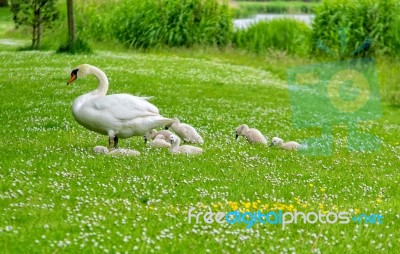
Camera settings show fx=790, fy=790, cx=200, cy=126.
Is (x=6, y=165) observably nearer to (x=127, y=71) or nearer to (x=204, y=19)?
(x=127, y=71)

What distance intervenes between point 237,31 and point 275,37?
2082mm

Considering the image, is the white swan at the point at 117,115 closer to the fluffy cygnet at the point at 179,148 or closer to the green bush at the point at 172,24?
the fluffy cygnet at the point at 179,148

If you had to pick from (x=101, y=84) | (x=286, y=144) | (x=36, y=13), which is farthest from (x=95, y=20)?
(x=101, y=84)

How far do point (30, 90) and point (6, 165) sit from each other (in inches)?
382

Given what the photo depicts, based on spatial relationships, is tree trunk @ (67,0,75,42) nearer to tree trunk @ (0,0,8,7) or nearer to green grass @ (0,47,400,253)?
green grass @ (0,47,400,253)

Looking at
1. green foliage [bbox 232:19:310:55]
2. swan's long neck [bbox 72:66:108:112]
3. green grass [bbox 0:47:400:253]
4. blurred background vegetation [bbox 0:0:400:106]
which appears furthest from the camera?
green foliage [bbox 232:19:310:55]

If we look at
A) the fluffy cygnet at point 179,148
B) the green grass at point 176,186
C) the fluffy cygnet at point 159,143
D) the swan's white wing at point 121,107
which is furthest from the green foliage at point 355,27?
the swan's white wing at point 121,107

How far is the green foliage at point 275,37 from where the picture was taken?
120 ft

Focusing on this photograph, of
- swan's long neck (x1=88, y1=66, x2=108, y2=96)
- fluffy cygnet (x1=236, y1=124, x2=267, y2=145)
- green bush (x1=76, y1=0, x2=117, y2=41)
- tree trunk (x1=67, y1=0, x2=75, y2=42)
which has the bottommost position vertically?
green bush (x1=76, y1=0, x2=117, y2=41)

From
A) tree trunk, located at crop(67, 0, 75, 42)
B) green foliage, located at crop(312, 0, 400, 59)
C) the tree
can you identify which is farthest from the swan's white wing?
green foliage, located at crop(312, 0, 400, 59)

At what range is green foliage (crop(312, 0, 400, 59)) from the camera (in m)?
34.1

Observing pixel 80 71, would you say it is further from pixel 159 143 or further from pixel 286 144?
pixel 286 144

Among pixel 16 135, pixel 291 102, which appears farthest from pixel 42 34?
pixel 16 135

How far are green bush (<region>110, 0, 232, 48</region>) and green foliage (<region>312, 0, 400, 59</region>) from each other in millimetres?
5031
